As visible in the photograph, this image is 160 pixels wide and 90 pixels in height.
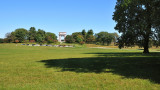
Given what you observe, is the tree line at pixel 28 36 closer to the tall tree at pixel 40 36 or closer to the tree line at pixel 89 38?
the tall tree at pixel 40 36

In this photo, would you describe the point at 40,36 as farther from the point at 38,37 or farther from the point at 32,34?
the point at 32,34

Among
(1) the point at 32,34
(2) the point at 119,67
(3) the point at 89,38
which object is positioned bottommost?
(2) the point at 119,67

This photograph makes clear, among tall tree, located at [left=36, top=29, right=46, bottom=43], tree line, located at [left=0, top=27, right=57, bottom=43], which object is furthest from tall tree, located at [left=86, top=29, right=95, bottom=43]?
tall tree, located at [left=36, top=29, right=46, bottom=43]

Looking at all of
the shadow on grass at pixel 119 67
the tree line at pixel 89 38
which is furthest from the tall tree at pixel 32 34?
the shadow on grass at pixel 119 67

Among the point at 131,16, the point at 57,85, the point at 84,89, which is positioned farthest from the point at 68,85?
the point at 131,16

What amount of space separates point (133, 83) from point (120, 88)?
1125 millimetres

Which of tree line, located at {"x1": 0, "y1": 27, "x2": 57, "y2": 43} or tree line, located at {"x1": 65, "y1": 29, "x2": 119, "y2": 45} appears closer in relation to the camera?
tree line, located at {"x1": 0, "y1": 27, "x2": 57, "y2": 43}

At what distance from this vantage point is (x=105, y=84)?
21.2 ft

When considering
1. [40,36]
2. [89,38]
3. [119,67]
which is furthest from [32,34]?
[119,67]

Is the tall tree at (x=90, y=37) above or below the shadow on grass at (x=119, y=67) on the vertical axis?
above

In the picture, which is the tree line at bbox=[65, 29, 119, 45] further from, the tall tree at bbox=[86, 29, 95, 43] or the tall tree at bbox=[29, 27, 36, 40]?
the tall tree at bbox=[29, 27, 36, 40]

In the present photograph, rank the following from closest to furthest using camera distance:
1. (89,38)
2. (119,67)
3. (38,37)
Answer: (119,67)
(38,37)
(89,38)

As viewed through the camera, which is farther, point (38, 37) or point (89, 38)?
point (89, 38)

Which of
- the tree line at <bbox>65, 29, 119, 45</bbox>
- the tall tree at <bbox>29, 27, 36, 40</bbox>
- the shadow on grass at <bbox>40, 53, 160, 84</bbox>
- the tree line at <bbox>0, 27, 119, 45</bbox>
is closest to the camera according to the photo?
the shadow on grass at <bbox>40, 53, 160, 84</bbox>
